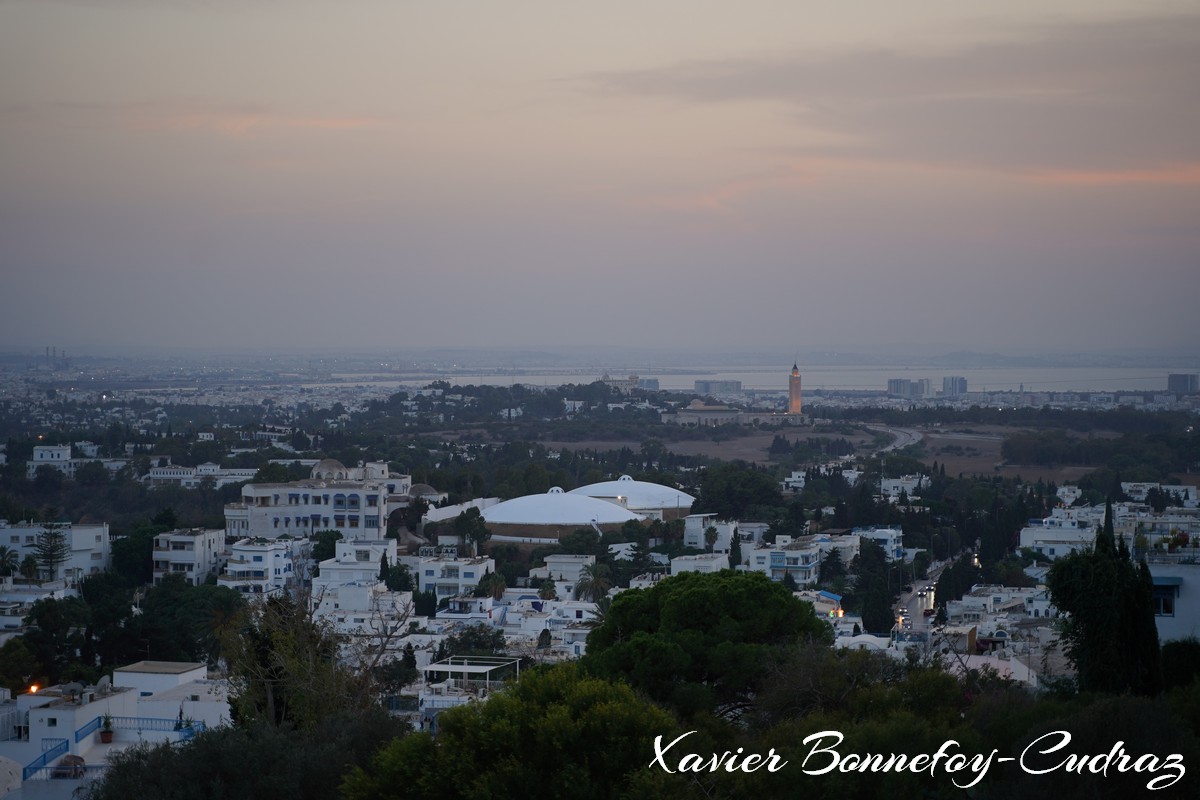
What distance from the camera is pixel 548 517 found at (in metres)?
38.4

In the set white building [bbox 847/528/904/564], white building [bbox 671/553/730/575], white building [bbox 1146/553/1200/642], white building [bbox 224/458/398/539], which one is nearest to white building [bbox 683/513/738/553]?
white building [bbox 847/528/904/564]

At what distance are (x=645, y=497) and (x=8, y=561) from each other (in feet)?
61.4

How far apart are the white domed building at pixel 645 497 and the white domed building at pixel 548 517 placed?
6.08ft

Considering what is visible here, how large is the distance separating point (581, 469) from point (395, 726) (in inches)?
1855

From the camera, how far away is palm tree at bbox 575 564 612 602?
28.0 meters

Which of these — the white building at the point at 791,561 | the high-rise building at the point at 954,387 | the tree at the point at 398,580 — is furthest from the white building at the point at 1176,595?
the high-rise building at the point at 954,387

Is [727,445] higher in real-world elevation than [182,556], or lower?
lower

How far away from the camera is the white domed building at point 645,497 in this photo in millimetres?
42438

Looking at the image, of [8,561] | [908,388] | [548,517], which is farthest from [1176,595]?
[908,388]

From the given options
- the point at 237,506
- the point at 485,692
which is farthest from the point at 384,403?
the point at 485,692

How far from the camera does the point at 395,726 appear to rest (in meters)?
10.8

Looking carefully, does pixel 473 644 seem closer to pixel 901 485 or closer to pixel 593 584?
pixel 593 584

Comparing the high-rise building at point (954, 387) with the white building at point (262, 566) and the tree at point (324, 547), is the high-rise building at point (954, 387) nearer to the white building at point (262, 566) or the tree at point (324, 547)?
the tree at point (324, 547)

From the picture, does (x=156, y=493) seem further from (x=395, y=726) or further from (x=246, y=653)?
(x=395, y=726)
